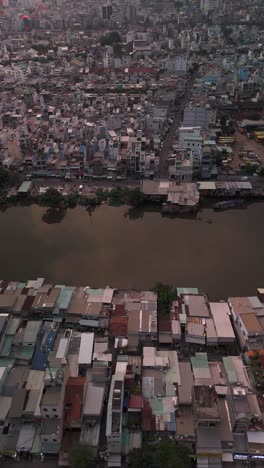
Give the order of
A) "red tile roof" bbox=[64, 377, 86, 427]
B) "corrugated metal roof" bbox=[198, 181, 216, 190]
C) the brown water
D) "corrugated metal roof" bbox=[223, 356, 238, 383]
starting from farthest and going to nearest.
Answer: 1. "corrugated metal roof" bbox=[198, 181, 216, 190]
2. the brown water
3. "corrugated metal roof" bbox=[223, 356, 238, 383]
4. "red tile roof" bbox=[64, 377, 86, 427]

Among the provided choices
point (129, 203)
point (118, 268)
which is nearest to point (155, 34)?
point (129, 203)

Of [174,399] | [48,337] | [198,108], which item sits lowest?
[174,399]

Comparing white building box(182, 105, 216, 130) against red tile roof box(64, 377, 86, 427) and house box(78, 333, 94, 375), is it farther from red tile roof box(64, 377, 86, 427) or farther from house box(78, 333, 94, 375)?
red tile roof box(64, 377, 86, 427)

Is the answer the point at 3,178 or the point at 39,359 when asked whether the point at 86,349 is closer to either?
the point at 39,359

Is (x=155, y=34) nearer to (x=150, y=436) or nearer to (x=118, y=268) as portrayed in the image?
(x=118, y=268)

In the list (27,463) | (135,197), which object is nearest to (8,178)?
(135,197)

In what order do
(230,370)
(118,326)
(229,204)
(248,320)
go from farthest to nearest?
1. (229,204)
2. (118,326)
3. (248,320)
4. (230,370)

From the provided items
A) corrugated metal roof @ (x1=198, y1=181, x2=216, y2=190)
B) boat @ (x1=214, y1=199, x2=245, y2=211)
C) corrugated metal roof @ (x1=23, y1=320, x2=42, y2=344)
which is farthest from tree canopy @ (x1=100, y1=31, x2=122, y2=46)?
corrugated metal roof @ (x1=23, y1=320, x2=42, y2=344)
